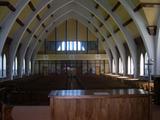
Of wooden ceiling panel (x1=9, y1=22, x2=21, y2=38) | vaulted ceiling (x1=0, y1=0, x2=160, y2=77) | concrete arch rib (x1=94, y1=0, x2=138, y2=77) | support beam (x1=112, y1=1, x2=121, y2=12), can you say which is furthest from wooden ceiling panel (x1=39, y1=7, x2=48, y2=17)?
support beam (x1=112, y1=1, x2=121, y2=12)

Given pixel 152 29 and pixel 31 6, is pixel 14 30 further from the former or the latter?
pixel 152 29

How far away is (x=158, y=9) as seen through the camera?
84.0 ft

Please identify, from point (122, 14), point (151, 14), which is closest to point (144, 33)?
point (151, 14)

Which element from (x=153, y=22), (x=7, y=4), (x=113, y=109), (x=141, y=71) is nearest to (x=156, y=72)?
(x=153, y=22)

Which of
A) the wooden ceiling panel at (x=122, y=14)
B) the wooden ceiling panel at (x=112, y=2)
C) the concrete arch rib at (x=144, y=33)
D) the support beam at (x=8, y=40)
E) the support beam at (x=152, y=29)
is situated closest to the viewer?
the support beam at (x=152, y=29)

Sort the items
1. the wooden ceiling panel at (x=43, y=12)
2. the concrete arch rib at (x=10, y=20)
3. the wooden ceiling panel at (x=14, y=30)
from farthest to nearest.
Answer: the wooden ceiling panel at (x=43, y=12) → the wooden ceiling panel at (x=14, y=30) → the concrete arch rib at (x=10, y=20)

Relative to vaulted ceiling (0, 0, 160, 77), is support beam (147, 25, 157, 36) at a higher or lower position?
lower

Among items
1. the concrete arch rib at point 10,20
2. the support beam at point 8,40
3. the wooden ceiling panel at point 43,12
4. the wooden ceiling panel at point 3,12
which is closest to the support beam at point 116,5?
the concrete arch rib at point 10,20

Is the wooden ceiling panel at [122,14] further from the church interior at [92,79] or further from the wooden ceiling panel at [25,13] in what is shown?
the wooden ceiling panel at [25,13]

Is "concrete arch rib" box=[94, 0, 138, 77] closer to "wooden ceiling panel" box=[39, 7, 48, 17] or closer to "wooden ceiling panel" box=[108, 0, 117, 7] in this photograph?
"wooden ceiling panel" box=[108, 0, 117, 7]

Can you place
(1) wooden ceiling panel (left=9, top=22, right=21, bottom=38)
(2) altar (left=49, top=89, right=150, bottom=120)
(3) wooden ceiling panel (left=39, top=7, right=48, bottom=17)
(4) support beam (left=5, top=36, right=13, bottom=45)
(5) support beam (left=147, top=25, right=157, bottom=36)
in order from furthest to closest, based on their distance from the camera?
(3) wooden ceiling panel (left=39, top=7, right=48, bottom=17) → (4) support beam (left=5, top=36, right=13, bottom=45) → (1) wooden ceiling panel (left=9, top=22, right=21, bottom=38) → (5) support beam (left=147, top=25, right=157, bottom=36) → (2) altar (left=49, top=89, right=150, bottom=120)

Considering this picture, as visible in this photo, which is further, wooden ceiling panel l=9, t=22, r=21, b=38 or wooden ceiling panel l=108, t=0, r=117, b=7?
wooden ceiling panel l=9, t=22, r=21, b=38

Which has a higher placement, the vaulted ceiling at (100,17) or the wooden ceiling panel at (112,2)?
the wooden ceiling panel at (112,2)

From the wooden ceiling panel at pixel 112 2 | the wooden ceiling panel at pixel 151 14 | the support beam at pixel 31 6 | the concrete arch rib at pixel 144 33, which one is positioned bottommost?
the concrete arch rib at pixel 144 33
